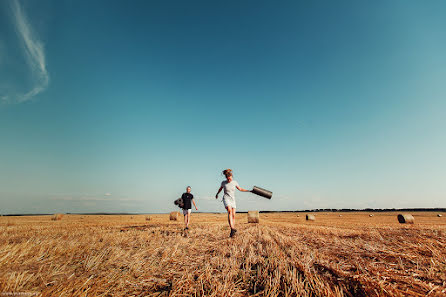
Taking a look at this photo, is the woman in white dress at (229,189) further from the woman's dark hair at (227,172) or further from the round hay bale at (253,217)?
the round hay bale at (253,217)

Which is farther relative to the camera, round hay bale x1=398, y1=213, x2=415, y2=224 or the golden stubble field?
round hay bale x1=398, y1=213, x2=415, y2=224

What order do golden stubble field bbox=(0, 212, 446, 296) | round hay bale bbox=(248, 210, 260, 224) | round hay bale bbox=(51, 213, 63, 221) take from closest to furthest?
golden stubble field bbox=(0, 212, 446, 296), round hay bale bbox=(248, 210, 260, 224), round hay bale bbox=(51, 213, 63, 221)

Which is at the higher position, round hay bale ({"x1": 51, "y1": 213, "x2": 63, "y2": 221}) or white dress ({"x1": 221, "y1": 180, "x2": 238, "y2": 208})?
white dress ({"x1": 221, "y1": 180, "x2": 238, "y2": 208})

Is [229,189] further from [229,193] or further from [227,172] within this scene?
[227,172]

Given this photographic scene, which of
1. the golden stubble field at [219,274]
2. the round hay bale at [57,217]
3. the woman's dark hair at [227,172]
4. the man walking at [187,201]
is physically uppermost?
the woman's dark hair at [227,172]

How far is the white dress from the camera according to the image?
676cm

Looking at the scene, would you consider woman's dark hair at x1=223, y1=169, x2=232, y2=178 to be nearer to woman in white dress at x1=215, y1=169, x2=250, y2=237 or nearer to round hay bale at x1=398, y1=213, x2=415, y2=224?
woman in white dress at x1=215, y1=169, x2=250, y2=237

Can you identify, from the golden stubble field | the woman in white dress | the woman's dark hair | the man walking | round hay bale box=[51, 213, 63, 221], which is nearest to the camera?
the golden stubble field

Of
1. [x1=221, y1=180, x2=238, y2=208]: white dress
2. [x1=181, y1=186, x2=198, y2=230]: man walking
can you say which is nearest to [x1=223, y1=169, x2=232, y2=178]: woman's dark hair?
[x1=221, y1=180, x2=238, y2=208]: white dress

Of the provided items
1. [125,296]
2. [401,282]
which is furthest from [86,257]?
[401,282]

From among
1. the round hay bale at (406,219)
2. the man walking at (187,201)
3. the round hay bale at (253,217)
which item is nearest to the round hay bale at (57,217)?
the round hay bale at (253,217)

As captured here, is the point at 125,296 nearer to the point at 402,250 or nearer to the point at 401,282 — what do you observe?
the point at 401,282

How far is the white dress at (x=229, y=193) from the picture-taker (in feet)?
22.2

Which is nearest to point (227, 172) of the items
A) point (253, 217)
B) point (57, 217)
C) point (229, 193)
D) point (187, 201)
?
point (229, 193)
